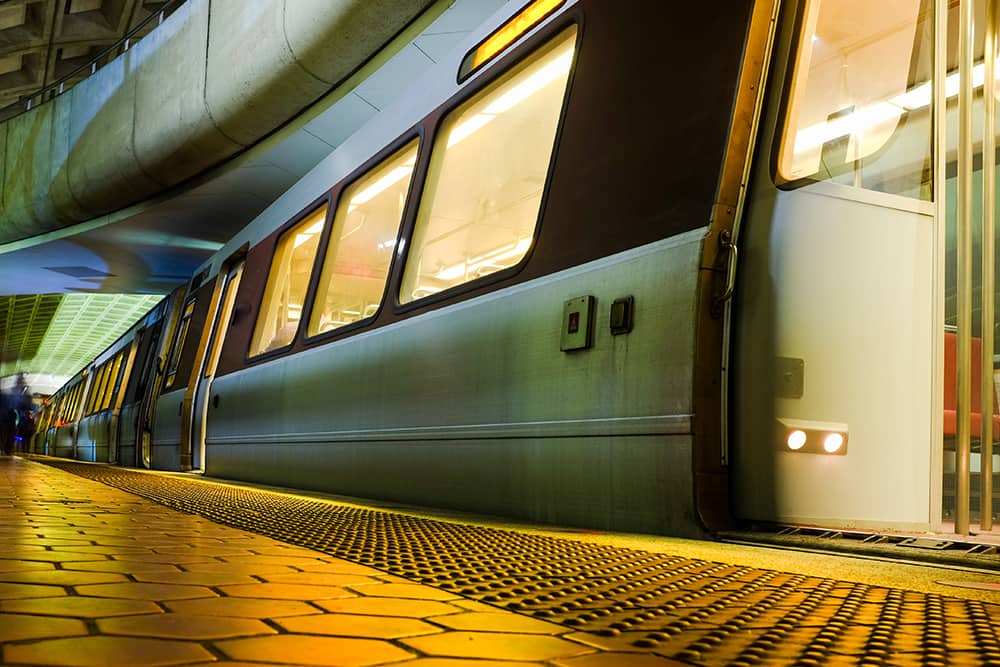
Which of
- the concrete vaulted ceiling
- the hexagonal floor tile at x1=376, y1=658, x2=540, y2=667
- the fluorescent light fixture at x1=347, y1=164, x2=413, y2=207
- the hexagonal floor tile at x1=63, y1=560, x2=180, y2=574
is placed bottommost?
the hexagonal floor tile at x1=63, y1=560, x2=180, y2=574

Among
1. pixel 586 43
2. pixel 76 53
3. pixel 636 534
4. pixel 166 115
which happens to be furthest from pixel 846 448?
pixel 76 53

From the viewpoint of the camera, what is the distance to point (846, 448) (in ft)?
8.82

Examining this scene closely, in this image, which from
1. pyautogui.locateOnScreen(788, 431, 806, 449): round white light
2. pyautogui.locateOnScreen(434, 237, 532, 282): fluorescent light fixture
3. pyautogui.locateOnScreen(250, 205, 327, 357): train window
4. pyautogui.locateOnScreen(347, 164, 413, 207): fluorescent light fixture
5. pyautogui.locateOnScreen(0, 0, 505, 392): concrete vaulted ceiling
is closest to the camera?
pyautogui.locateOnScreen(788, 431, 806, 449): round white light

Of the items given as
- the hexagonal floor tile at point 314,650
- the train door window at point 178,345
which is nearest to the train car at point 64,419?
the train door window at point 178,345

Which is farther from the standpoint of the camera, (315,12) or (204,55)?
(204,55)

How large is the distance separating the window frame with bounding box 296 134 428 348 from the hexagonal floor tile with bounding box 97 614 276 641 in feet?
12.4

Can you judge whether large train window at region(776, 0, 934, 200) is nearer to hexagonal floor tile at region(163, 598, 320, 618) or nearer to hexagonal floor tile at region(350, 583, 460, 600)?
hexagonal floor tile at region(350, 583, 460, 600)

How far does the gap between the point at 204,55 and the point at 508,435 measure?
6.87 m

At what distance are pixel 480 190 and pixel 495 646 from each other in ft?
13.7

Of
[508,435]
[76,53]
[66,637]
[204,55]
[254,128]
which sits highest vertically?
[76,53]

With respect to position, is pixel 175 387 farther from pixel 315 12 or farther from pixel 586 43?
pixel 586 43

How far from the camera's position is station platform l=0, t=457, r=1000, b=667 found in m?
1.21

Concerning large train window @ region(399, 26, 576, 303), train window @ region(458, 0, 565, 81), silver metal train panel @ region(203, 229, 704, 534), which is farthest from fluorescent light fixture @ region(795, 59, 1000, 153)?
large train window @ region(399, 26, 576, 303)

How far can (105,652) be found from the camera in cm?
113
